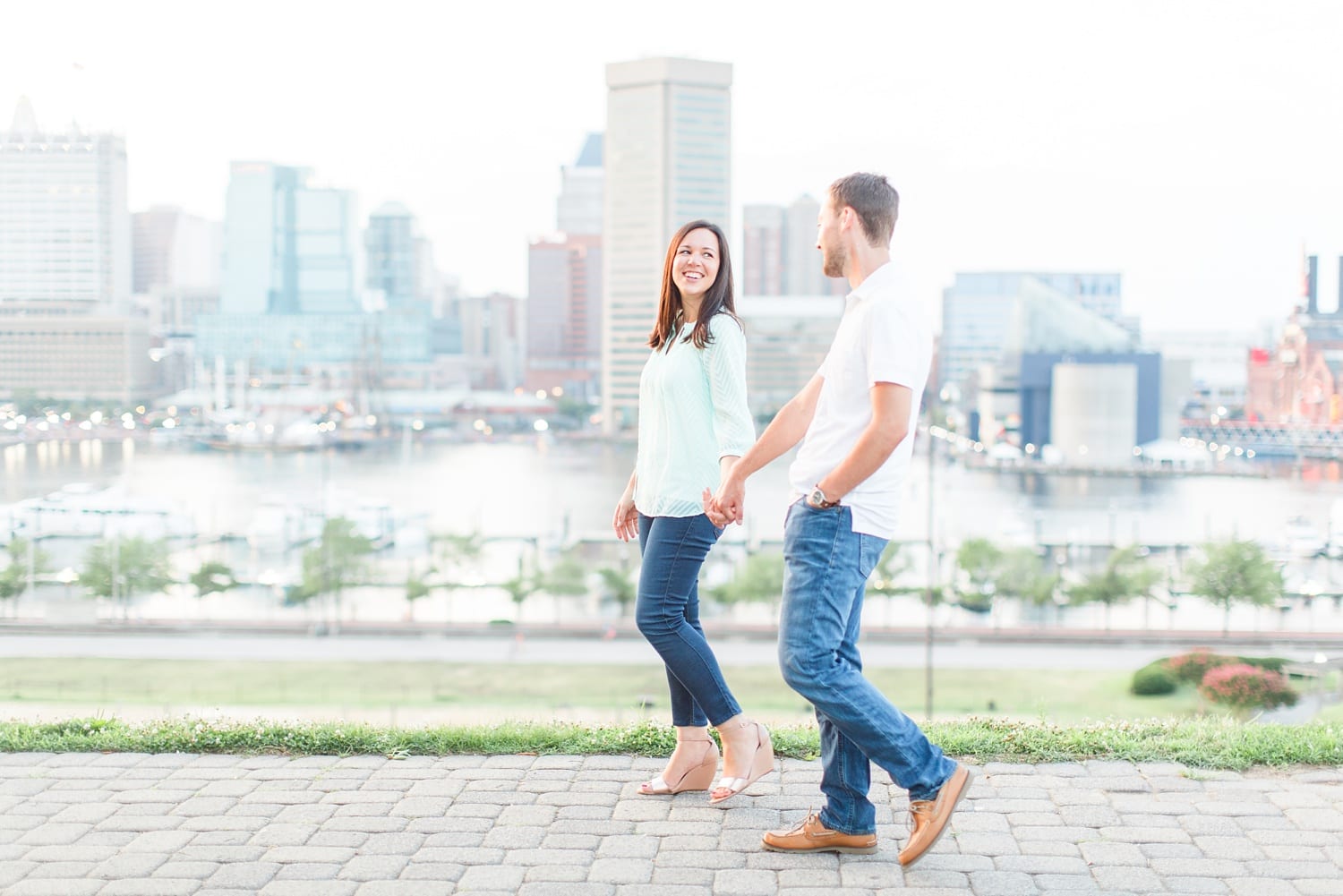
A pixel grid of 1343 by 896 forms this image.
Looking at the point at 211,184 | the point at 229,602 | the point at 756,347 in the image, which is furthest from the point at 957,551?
the point at 211,184

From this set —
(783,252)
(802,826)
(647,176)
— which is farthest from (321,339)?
(802,826)

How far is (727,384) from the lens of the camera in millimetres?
1681

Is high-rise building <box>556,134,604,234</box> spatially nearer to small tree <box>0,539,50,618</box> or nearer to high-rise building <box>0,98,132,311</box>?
high-rise building <box>0,98,132,311</box>

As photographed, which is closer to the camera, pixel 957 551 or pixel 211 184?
pixel 957 551

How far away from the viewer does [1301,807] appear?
168cm

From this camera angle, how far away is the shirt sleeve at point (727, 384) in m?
1.66

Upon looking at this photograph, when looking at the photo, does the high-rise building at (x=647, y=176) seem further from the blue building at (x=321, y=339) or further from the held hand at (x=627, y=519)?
the held hand at (x=627, y=519)

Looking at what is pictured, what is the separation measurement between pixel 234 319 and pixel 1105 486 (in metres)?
26.6

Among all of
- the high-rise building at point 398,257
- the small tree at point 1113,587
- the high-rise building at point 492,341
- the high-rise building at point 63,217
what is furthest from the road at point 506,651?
the high-rise building at point 398,257

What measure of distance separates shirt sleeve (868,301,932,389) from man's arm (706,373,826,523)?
135 millimetres

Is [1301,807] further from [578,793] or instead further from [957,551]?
[957,551]

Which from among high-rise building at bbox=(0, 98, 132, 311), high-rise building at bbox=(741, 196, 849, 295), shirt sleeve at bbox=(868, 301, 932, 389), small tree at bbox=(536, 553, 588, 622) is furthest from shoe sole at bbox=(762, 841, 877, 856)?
high-rise building at bbox=(741, 196, 849, 295)

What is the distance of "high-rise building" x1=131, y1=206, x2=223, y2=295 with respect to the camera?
3319 cm

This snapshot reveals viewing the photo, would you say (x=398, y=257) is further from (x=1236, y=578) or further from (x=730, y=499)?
(x=730, y=499)
